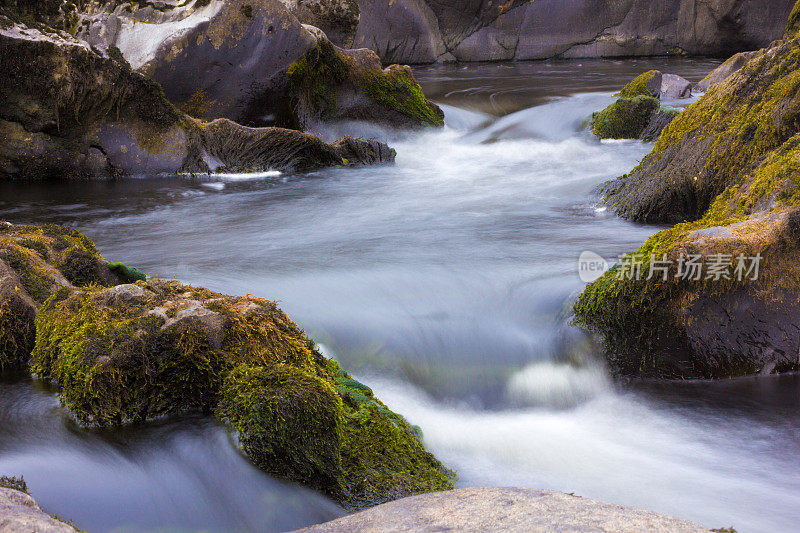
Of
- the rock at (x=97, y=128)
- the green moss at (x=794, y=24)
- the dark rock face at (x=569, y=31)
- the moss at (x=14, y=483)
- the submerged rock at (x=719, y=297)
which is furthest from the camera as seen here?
the dark rock face at (x=569, y=31)

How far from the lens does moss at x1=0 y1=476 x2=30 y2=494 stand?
217 cm

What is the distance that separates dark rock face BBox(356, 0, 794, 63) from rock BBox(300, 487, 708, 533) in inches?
855

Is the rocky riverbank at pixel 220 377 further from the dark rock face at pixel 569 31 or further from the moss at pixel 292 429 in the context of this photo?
the dark rock face at pixel 569 31

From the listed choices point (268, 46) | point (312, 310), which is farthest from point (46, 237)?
point (268, 46)

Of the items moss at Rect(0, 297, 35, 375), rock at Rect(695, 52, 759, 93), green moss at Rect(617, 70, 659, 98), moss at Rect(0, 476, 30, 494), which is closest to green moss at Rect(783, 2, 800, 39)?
rock at Rect(695, 52, 759, 93)

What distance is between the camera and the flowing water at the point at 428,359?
2545 mm

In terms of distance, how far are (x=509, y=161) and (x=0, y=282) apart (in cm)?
727

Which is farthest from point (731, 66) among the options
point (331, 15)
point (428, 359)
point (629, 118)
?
point (428, 359)

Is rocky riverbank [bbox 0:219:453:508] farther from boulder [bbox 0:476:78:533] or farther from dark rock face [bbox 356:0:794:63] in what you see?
dark rock face [bbox 356:0:794:63]

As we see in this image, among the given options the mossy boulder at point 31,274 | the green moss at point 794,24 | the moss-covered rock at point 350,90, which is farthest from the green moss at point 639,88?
the mossy boulder at point 31,274

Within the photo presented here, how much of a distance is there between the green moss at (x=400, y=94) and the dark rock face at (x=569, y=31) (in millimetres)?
11912

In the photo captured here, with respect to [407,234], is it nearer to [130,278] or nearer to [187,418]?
[130,278]

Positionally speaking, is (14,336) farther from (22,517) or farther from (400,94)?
(400,94)

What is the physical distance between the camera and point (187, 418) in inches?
111
